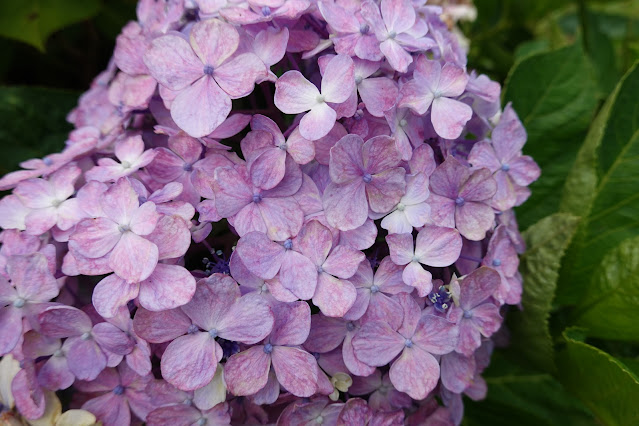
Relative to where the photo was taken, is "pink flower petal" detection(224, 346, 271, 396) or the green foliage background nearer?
"pink flower petal" detection(224, 346, 271, 396)

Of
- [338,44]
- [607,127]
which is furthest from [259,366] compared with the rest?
[607,127]

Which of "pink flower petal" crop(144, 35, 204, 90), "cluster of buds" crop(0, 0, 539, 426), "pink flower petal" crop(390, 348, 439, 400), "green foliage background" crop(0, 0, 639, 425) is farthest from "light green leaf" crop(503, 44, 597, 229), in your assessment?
"pink flower petal" crop(144, 35, 204, 90)

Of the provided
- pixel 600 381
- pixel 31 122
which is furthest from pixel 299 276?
pixel 31 122

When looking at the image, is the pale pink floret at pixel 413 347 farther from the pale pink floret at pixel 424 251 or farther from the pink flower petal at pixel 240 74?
the pink flower petal at pixel 240 74

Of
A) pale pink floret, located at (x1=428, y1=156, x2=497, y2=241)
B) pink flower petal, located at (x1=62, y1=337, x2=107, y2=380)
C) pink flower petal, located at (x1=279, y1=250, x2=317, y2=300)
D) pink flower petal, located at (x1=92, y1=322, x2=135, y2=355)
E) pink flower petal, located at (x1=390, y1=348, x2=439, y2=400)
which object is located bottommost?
pink flower petal, located at (x1=62, y1=337, x2=107, y2=380)

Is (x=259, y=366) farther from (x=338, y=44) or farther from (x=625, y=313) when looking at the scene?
(x=625, y=313)

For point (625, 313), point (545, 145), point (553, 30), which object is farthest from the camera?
point (553, 30)

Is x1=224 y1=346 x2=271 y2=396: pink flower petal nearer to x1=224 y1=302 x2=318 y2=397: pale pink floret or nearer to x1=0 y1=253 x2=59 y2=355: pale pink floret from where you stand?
x1=224 y1=302 x2=318 y2=397: pale pink floret
